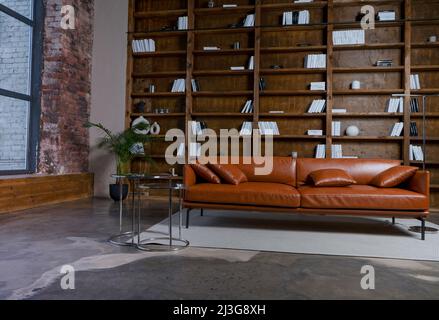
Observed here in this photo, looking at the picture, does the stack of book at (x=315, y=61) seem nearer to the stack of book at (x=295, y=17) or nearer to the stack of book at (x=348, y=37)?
the stack of book at (x=348, y=37)

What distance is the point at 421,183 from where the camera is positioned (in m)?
3.25

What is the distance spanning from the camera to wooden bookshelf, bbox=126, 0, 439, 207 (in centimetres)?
512

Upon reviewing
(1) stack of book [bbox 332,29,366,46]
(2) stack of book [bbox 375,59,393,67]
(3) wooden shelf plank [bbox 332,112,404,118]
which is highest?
(1) stack of book [bbox 332,29,366,46]

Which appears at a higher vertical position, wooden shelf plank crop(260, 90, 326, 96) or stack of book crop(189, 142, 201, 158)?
wooden shelf plank crop(260, 90, 326, 96)

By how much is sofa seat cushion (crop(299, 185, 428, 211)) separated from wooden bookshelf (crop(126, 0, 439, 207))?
1993 millimetres

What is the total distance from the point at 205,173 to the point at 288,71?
2566 millimetres

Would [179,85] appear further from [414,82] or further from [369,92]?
[414,82]

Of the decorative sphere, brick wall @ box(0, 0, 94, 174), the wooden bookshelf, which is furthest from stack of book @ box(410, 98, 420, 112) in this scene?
brick wall @ box(0, 0, 94, 174)

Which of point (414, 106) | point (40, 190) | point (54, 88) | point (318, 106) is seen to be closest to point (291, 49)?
point (318, 106)

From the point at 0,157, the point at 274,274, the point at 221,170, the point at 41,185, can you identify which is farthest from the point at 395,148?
the point at 0,157

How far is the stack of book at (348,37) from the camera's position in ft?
17.0

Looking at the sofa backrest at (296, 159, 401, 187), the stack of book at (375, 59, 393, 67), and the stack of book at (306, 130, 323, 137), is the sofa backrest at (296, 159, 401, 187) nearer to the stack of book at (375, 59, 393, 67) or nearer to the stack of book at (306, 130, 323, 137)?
the stack of book at (306, 130, 323, 137)

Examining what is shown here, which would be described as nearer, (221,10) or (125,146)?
(125,146)

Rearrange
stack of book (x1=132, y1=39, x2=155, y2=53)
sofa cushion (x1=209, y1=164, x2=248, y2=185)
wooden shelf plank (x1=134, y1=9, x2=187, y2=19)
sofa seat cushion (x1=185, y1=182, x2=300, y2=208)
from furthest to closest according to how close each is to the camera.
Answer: stack of book (x1=132, y1=39, x2=155, y2=53), wooden shelf plank (x1=134, y1=9, x2=187, y2=19), sofa cushion (x1=209, y1=164, x2=248, y2=185), sofa seat cushion (x1=185, y1=182, x2=300, y2=208)
